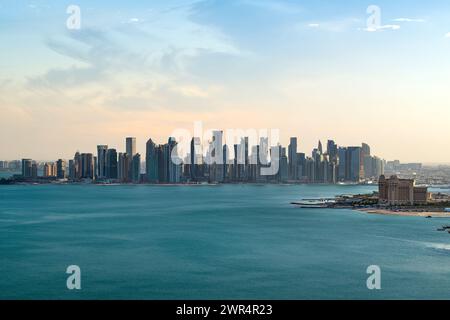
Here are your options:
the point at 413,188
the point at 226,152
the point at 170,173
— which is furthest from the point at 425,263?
the point at 170,173

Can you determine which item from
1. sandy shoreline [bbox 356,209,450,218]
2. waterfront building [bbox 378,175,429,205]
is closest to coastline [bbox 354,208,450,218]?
sandy shoreline [bbox 356,209,450,218]

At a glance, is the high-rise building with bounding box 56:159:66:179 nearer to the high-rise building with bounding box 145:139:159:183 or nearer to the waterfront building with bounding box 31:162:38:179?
the waterfront building with bounding box 31:162:38:179

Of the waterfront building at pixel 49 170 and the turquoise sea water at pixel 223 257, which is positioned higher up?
the waterfront building at pixel 49 170

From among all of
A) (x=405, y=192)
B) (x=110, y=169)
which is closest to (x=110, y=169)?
(x=110, y=169)

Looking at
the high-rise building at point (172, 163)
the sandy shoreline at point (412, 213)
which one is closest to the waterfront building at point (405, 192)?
the sandy shoreline at point (412, 213)

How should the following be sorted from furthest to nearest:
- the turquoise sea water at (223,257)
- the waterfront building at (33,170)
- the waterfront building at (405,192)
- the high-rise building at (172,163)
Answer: the waterfront building at (33,170), the high-rise building at (172,163), the waterfront building at (405,192), the turquoise sea water at (223,257)

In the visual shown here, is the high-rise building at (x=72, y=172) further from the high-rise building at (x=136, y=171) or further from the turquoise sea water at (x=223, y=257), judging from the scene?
the turquoise sea water at (x=223, y=257)
